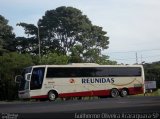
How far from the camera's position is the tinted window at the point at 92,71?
38.2 metres

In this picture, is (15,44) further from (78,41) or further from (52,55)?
(52,55)

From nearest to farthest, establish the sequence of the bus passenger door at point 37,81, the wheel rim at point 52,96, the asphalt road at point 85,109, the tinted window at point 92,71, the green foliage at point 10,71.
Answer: the asphalt road at point 85,109 → the wheel rim at point 52,96 → the bus passenger door at point 37,81 → the tinted window at point 92,71 → the green foliage at point 10,71

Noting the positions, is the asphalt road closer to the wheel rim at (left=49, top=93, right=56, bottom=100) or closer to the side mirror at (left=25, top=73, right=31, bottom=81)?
the wheel rim at (left=49, top=93, right=56, bottom=100)

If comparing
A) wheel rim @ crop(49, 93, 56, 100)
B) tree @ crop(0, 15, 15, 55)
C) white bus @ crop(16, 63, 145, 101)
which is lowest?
wheel rim @ crop(49, 93, 56, 100)

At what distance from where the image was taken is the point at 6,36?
75.6 m

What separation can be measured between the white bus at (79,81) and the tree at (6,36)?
111ft

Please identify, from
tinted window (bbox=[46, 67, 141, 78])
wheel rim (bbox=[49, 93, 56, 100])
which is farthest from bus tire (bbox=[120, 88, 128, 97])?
wheel rim (bbox=[49, 93, 56, 100])

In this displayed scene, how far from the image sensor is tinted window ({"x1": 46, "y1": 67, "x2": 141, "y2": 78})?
125 ft

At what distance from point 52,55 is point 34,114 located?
52873 millimetres

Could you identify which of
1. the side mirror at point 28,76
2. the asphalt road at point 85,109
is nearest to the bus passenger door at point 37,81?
the side mirror at point 28,76

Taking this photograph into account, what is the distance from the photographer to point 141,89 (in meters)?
41.4

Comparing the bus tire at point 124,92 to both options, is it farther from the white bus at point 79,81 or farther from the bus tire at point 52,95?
the bus tire at point 52,95

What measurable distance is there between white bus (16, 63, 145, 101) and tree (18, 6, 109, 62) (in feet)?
112

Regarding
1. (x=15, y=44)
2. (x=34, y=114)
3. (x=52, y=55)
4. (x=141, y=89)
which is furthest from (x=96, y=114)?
(x=15, y=44)
